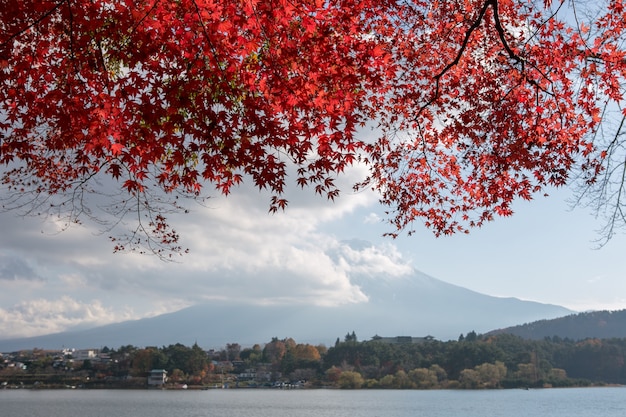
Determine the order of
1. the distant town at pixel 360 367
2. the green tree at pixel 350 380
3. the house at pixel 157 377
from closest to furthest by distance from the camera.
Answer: the distant town at pixel 360 367, the green tree at pixel 350 380, the house at pixel 157 377

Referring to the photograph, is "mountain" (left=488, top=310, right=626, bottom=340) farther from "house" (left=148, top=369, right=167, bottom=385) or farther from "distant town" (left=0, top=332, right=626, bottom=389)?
"house" (left=148, top=369, right=167, bottom=385)

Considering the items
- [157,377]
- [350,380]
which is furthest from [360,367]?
[157,377]

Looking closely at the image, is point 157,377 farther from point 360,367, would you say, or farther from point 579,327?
point 579,327

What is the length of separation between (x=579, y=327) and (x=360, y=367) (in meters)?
51.3

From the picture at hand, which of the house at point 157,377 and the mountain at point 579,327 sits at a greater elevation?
the mountain at point 579,327

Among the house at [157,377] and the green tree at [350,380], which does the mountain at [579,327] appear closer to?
the green tree at [350,380]

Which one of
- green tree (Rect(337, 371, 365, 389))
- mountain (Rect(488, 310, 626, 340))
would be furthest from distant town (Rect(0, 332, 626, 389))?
mountain (Rect(488, 310, 626, 340))

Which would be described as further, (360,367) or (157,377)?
(157,377)

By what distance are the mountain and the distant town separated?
2709 centimetres

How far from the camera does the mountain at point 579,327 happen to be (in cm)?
10531

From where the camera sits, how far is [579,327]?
107 meters

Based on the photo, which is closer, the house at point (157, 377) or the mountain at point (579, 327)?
the house at point (157, 377)

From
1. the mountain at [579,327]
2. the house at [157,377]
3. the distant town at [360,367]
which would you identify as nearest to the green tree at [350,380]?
the distant town at [360,367]

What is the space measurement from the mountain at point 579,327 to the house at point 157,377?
57985mm
